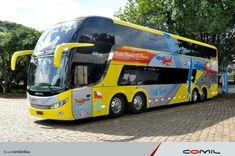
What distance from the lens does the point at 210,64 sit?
21734 mm

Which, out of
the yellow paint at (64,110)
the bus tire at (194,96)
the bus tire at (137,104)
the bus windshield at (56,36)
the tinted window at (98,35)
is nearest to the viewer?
the yellow paint at (64,110)

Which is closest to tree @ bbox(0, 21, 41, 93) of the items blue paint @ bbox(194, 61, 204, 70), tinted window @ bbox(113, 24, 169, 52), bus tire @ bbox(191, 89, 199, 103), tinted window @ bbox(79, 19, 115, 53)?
blue paint @ bbox(194, 61, 204, 70)

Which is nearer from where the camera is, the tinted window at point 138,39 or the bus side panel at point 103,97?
the bus side panel at point 103,97

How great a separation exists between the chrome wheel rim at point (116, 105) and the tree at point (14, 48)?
15692 mm

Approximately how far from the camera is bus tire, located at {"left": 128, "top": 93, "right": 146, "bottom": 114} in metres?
14.6

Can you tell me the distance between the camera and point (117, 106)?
13.8 meters

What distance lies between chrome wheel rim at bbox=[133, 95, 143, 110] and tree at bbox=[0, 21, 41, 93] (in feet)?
49.4

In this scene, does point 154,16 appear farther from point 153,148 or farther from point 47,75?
point 153,148

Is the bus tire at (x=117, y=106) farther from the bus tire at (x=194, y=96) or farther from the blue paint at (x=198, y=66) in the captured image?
the blue paint at (x=198, y=66)

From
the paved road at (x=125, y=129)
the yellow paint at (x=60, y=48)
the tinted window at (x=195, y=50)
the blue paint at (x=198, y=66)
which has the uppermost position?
the tinted window at (x=195, y=50)

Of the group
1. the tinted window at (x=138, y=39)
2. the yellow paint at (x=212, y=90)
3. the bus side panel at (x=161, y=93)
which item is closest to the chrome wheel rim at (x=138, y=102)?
the bus side panel at (x=161, y=93)

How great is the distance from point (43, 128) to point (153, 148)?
564 centimetres

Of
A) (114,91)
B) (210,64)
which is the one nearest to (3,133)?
(114,91)

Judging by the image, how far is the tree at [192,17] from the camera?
2047 centimetres
